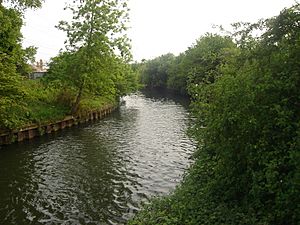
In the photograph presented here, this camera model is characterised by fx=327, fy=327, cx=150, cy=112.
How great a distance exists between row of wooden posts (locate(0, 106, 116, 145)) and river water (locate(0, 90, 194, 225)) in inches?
28.8

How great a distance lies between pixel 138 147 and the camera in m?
22.8

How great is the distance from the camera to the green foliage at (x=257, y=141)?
24.4 ft

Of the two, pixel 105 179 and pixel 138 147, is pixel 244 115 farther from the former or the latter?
pixel 138 147

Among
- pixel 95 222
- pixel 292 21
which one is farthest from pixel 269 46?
pixel 95 222

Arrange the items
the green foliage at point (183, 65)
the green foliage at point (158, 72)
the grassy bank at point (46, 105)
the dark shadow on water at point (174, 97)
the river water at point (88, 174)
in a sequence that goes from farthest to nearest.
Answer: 1. the green foliage at point (158, 72)
2. the dark shadow on water at point (174, 97)
3. the grassy bank at point (46, 105)
4. the green foliage at point (183, 65)
5. the river water at point (88, 174)

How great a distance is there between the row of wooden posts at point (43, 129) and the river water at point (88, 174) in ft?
2.40

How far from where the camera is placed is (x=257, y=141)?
26.9ft

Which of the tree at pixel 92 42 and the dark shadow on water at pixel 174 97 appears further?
the dark shadow on water at pixel 174 97

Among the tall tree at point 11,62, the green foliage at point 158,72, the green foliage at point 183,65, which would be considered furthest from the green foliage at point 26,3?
the green foliage at point 158,72

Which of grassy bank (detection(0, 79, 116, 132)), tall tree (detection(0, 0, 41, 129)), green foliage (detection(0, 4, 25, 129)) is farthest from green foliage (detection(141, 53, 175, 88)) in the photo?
green foliage (detection(0, 4, 25, 129))

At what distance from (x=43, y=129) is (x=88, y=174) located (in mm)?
11817

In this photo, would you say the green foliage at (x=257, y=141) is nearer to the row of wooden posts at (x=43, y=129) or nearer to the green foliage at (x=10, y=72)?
the green foliage at (x=10, y=72)

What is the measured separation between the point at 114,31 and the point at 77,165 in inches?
744

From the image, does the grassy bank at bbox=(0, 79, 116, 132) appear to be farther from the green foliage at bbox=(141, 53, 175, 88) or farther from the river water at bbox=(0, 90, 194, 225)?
the green foliage at bbox=(141, 53, 175, 88)
